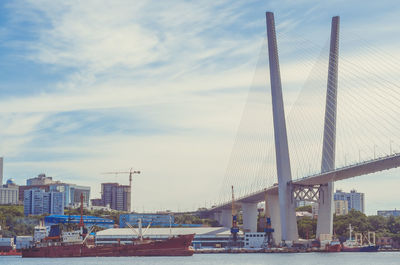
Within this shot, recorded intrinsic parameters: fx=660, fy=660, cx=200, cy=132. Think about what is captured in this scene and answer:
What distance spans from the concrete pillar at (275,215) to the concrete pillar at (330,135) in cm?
942

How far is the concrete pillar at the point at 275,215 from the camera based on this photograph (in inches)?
3155

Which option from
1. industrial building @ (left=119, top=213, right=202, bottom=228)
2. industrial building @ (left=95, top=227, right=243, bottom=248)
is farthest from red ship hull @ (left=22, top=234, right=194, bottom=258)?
industrial building @ (left=119, top=213, right=202, bottom=228)

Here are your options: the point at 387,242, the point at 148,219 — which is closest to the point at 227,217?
the point at 148,219

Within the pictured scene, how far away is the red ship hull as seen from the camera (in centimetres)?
7006

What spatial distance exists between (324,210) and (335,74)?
48.4ft

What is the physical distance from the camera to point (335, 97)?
63.6 m

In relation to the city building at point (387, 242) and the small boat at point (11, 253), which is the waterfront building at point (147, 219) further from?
the city building at point (387, 242)

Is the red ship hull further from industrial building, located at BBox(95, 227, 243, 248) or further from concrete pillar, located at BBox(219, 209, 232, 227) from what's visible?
concrete pillar, located at BBox(219, 209, 232, 227)

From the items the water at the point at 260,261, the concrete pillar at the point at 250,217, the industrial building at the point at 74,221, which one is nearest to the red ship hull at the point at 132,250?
the water at the point at 260,261

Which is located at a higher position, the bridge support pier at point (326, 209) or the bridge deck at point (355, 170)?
the bridge deck at point (355, 170)

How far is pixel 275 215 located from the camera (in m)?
81.4

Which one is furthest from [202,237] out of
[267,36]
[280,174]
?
[267,36]

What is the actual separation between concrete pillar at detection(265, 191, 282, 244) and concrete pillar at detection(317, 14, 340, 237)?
30.9 feet

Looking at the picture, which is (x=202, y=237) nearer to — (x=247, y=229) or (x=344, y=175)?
(x=247, y=229)
